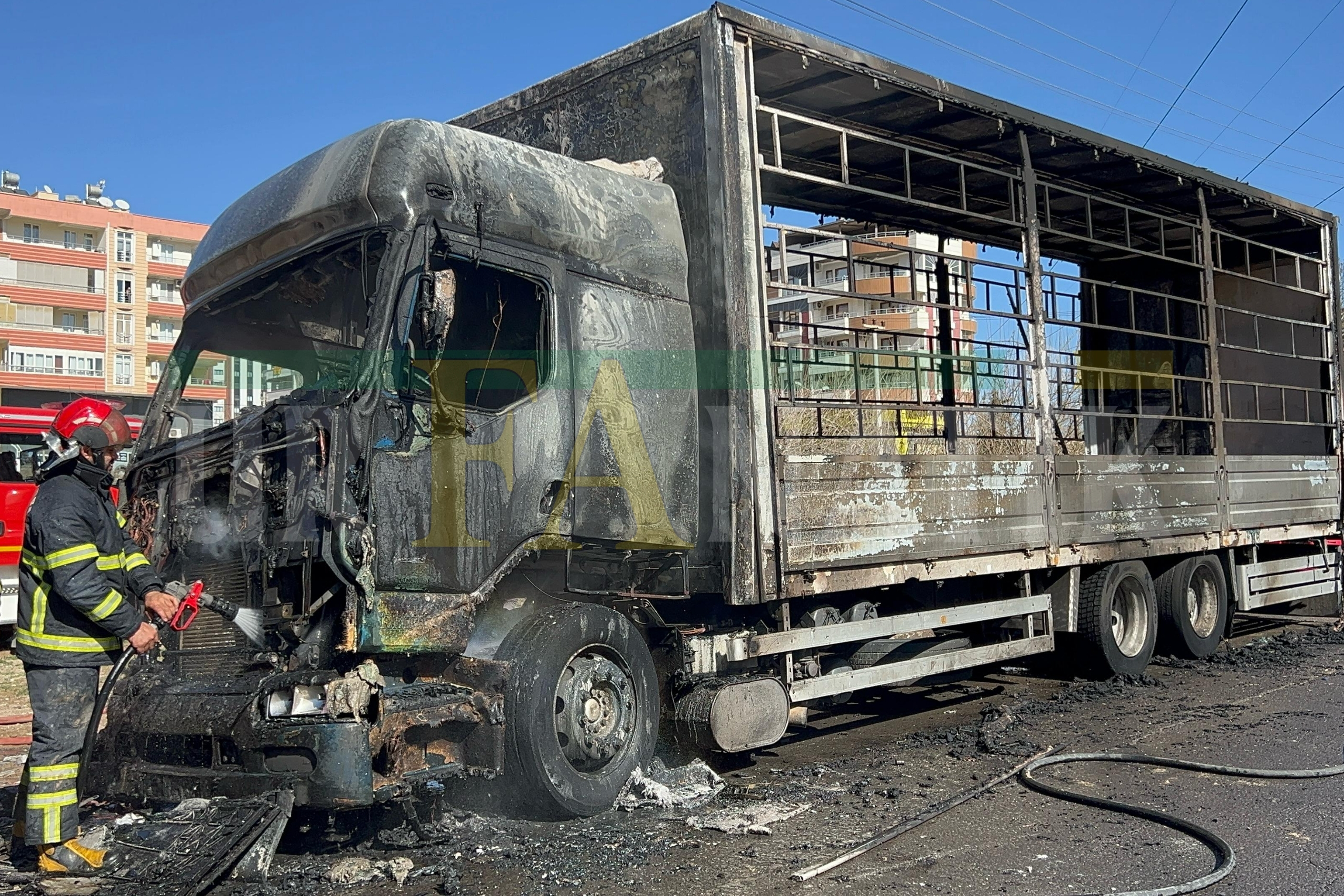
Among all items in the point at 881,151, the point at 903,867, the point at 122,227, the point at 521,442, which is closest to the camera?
the point at 903,867

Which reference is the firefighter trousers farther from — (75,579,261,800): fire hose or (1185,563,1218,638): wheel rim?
(1185,563,1218,638): wheel rim

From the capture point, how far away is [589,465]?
5.38 m

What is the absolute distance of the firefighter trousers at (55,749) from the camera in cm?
407

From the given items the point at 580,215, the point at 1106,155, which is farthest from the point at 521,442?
the point at 1106,155

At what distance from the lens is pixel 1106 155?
345 inches

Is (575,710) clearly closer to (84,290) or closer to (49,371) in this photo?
(49,371)

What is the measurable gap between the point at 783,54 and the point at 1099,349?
21.4 ft

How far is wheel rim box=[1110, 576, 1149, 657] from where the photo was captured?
9.12m

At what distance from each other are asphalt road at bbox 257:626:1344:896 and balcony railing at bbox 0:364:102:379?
5361 centimetres

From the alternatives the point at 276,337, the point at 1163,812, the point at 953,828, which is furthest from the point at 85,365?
the point at 1163,812

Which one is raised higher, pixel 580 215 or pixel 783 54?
pixel 783 54

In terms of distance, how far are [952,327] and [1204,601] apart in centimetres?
339

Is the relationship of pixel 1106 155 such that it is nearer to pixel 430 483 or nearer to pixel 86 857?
pixel 430 483

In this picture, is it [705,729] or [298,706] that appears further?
[705,729]
